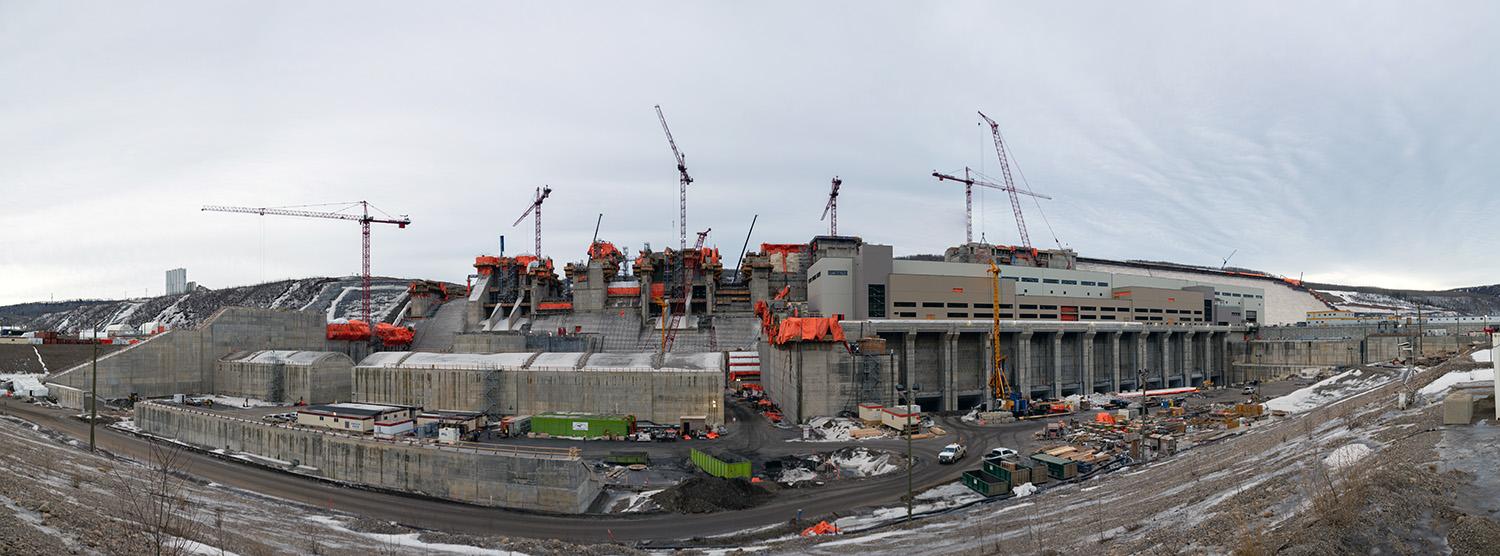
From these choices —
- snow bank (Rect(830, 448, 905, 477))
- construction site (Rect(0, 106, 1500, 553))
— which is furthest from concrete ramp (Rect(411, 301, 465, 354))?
snow bank (Rect(830, 448, 905, 477))

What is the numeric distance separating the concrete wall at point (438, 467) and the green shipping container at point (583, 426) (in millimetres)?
17136

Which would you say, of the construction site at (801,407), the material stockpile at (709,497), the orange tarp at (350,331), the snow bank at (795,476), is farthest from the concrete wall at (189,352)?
the snow bank at (795,476)

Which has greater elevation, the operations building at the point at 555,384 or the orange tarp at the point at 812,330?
the orange tarp at the point at 812,330

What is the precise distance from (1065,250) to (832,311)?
77374mm

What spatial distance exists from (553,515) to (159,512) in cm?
2016

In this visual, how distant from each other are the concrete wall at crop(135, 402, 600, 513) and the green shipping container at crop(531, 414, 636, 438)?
1714cm

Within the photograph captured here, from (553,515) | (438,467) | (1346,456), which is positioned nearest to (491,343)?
(438,467)

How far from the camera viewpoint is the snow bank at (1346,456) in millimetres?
21969

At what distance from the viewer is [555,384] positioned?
69.2 m

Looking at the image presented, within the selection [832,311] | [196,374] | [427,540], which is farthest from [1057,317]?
[196,374]

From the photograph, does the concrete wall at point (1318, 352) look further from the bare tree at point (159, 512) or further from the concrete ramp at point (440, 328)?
the concrete ramp at point (440, 328)

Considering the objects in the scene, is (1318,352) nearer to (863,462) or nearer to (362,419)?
(863,462)

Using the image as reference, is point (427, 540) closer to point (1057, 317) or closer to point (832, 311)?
point (832, 311)

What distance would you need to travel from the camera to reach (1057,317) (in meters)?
99.1
